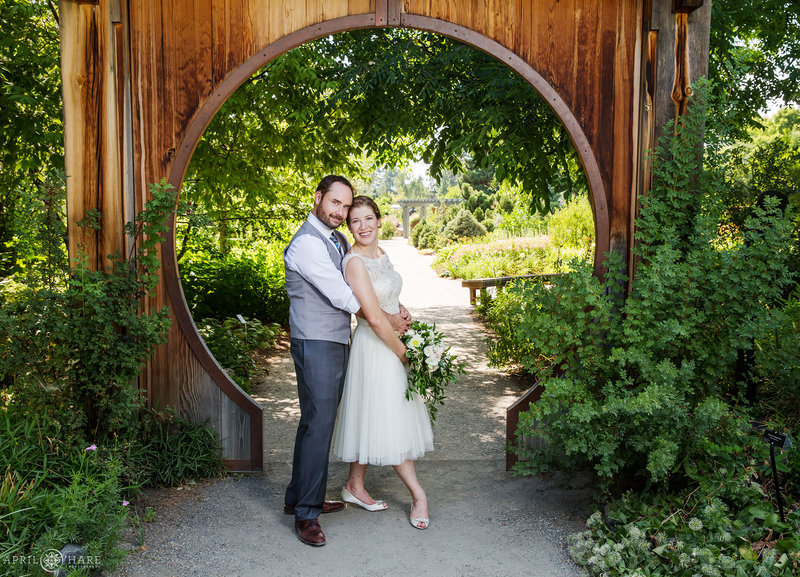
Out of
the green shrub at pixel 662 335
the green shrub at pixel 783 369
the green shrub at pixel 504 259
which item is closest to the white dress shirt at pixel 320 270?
the green shrub at pixel 662 335

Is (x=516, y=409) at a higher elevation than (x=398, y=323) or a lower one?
lower

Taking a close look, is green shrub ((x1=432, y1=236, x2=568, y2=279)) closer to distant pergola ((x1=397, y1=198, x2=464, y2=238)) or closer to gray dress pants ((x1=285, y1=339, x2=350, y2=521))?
gray dress pants ((x1=285, y1=339, x2=350, y2=521))

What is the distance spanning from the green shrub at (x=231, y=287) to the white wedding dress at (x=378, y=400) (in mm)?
4785

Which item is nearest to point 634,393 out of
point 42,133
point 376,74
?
point 376,74

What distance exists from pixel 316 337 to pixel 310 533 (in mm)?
1009

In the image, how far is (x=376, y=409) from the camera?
3.76 metres

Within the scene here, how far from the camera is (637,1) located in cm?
410

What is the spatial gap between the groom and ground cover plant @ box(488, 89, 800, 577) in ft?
3.35

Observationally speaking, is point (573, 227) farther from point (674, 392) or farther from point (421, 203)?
point (421, 203)

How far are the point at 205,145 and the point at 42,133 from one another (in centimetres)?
171

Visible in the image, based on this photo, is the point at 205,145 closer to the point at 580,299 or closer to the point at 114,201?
the point at 114,201

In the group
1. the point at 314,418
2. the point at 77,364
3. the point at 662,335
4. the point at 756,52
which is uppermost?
the point at 756,52

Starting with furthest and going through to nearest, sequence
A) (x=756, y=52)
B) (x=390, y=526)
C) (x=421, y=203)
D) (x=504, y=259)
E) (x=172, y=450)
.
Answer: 1. (x=421, y=203)
2. (x=504, y=259)
3. (x=756, y=52)
4. (x=172, y=450)
5. (x=390, y=526)

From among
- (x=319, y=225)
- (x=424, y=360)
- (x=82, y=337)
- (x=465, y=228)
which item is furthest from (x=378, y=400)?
(x=465, y=228)
